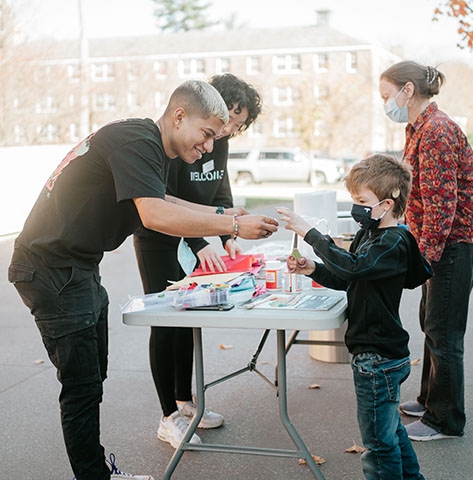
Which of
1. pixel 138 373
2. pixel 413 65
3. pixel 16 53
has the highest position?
pixel 16 53

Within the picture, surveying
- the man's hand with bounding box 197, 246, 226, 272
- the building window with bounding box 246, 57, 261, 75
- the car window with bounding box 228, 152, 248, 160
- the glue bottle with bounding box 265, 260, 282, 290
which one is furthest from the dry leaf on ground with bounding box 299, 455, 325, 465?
the building window with bounding box 246, 57, 261, 75

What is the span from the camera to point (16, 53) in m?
21.8

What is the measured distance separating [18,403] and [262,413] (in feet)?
5.06

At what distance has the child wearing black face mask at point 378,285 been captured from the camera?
287cm

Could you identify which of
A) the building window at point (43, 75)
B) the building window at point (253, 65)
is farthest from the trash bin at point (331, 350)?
the building window at point (253, 65)

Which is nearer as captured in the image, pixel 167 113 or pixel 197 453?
pixel 167 113

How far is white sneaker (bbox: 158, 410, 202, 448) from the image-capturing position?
3.83 metres

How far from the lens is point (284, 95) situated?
49.1 m

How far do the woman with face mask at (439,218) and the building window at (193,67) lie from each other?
49450 mm

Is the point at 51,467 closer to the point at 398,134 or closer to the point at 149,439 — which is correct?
the point at 149,439

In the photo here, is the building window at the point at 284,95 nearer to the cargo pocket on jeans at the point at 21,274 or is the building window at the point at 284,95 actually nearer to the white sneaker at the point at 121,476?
the white sneaker at the point at 121,476

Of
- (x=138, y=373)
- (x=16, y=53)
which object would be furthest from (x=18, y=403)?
(x=16, y=53)

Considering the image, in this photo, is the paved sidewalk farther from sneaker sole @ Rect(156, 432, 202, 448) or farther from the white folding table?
the white folding table

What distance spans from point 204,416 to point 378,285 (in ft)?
5.46
